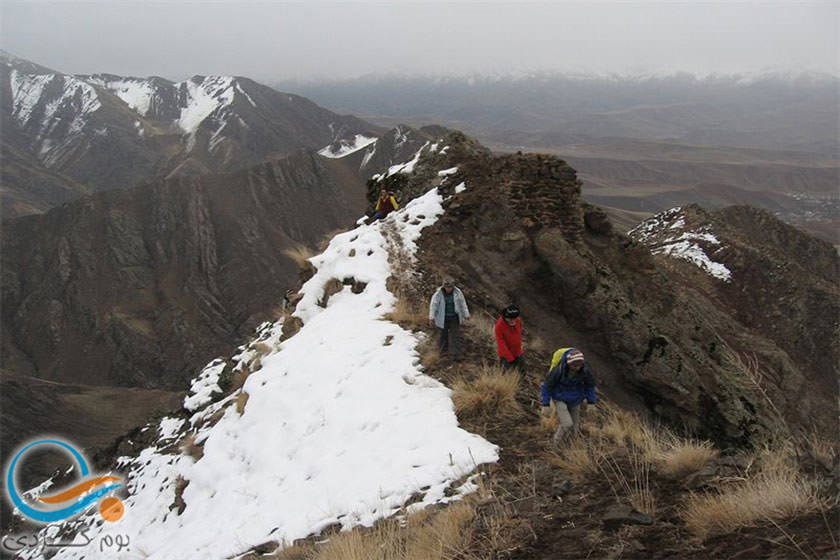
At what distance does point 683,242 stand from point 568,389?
25612 mm

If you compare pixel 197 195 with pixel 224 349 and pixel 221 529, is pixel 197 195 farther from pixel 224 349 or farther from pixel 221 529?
pixel 221 529

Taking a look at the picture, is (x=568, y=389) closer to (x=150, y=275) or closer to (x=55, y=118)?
(x=150, y=275)

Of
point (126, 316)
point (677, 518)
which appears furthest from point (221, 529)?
point (126, 316)

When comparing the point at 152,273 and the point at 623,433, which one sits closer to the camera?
the point at 623,433

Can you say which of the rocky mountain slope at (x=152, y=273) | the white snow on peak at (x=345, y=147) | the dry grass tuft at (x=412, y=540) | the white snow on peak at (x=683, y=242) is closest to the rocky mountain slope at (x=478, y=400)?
the dry grass tuft at (x=412, y=540)

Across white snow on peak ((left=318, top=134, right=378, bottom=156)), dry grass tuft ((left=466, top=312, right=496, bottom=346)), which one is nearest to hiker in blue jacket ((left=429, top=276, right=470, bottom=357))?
dry grass tuft ((left=466, top=312, right=496, bottom=346))

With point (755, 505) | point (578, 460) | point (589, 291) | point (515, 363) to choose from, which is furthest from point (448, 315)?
point (589, 291)

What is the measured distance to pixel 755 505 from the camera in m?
3.42

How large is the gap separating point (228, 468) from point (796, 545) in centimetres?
676

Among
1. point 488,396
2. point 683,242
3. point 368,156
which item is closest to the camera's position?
point 488,396

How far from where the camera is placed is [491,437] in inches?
229

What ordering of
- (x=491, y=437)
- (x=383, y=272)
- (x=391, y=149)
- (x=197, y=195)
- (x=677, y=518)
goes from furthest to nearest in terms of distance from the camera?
(x=391, y=149) < (x=197, y=195) < (x=383, y=272) < (x=491, y=437) < (x=677, y=518)

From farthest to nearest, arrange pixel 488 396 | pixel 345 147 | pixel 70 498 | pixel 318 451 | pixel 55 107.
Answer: pixel 55 107
pixel 345 147
pixel 70 498
pixel 488 396
pixel 318 451

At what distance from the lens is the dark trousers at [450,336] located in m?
8.08
